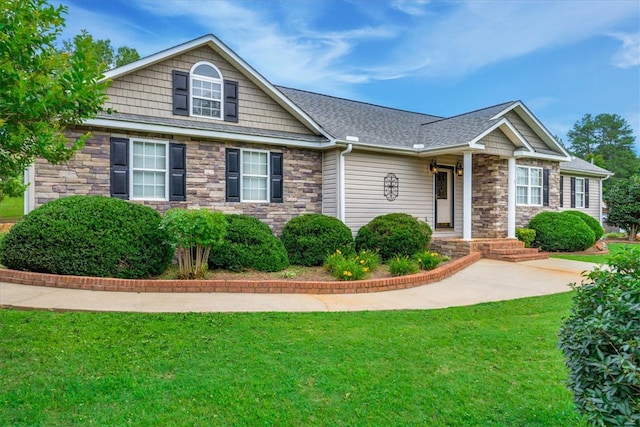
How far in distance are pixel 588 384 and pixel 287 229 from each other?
332 inches

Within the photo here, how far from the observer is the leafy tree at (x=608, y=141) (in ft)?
160

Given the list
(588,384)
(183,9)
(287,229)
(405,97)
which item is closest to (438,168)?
(287,229)

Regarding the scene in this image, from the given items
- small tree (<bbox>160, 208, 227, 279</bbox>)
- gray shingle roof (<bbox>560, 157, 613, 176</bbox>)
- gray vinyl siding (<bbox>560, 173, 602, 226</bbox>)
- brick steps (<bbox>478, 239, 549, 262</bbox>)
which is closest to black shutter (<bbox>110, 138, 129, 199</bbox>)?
small tree (<bbox>160, 208, 227, 279</bbox>)

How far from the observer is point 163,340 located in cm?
467

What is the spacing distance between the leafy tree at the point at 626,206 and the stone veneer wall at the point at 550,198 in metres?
5.90

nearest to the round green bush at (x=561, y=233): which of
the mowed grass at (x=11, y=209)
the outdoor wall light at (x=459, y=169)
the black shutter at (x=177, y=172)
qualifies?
the outdoor wall light at (x=459, y=169)

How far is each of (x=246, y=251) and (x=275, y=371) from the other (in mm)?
5232

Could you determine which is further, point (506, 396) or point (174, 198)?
point (174, 198)

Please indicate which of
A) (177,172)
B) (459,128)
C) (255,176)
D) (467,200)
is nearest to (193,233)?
(177,172)

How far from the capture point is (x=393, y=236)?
430 inches

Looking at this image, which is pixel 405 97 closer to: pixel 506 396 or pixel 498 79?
pixel 498 79

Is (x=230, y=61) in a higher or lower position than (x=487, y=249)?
higher

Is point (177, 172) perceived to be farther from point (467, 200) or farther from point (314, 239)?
point (467, 200)

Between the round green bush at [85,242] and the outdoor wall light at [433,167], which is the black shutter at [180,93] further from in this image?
the outdoor wall light at [433,167]
